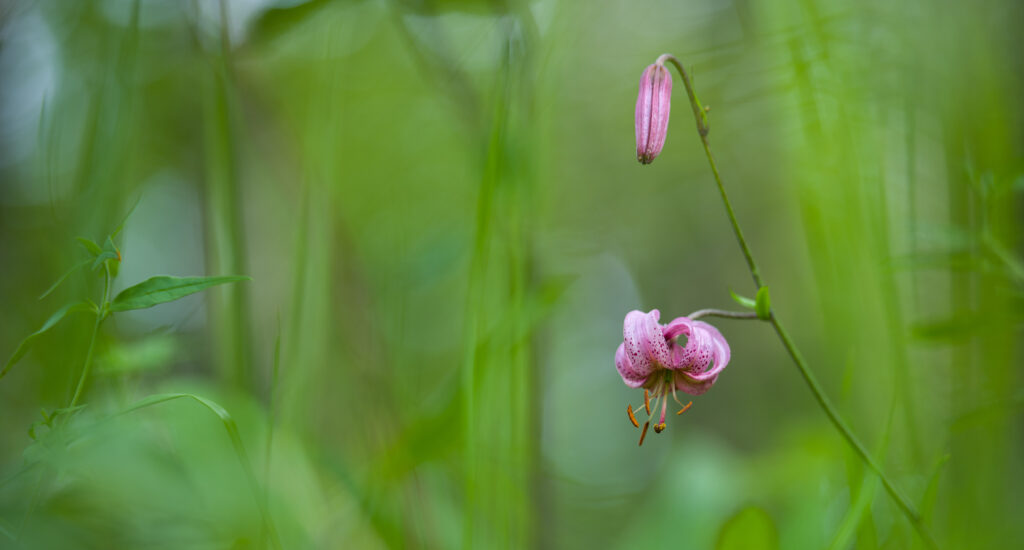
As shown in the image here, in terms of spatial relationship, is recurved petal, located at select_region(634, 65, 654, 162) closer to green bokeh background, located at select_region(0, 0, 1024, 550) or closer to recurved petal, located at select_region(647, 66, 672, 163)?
recurved petal, located at select_region(647, 66, 672, 163)

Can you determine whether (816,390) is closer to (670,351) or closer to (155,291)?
(670,351)

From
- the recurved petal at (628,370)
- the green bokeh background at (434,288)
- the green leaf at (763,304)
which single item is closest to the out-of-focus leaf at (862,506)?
the green bokeh background at (434,288)

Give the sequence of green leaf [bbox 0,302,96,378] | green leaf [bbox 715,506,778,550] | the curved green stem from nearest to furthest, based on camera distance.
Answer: green leaf [bbox 0,302,96,378], the curved green stem, green leaf [bbox 715,506,778,550]

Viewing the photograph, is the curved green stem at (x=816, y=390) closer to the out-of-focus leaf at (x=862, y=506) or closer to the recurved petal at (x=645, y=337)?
the out-of-focus leaf at (x=862, y=506)

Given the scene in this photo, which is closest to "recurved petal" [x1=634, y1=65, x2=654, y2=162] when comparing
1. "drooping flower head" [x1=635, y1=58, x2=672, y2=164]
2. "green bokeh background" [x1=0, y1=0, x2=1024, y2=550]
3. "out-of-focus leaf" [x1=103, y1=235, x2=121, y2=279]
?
"drooping flower head" [x1=635, y1=58, x2=672, y2=164]

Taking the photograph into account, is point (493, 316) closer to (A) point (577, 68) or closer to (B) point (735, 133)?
(A) point (577, 68)

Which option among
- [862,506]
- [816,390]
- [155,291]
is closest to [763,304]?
[816,390]
